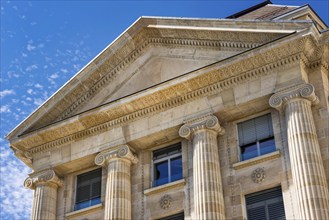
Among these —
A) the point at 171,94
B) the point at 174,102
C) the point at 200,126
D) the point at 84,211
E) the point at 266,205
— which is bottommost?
the point at 266,205

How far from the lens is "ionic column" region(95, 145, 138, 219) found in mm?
31078

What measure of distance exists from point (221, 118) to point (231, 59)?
8.37 ft

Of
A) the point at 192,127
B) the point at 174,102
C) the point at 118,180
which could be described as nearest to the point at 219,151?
the point at 192,127

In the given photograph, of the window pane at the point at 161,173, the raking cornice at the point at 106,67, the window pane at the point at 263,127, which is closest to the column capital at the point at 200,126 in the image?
the window pane at the point at 263,127

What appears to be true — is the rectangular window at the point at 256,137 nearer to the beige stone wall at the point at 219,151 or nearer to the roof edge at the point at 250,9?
the beige stone wall at the point at 219,151

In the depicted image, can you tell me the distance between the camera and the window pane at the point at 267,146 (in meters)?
29.5

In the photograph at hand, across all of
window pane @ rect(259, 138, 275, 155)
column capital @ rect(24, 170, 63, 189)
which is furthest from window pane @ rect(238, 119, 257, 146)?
column capital @ rect(24, 170, 63, 189)

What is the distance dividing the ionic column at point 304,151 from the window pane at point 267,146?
4.14 feet

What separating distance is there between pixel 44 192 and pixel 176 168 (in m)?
6.58

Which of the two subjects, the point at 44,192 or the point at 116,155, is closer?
the point at 116,155

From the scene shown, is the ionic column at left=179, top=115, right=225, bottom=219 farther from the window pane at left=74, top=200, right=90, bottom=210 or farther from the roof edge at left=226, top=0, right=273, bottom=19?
the roof edge at left=226, top=0, right=273, bottom=19

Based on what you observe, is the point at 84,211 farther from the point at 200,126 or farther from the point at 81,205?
the point at 200,126

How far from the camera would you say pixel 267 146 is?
29750 millimetres

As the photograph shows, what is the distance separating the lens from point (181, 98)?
32000 mm
